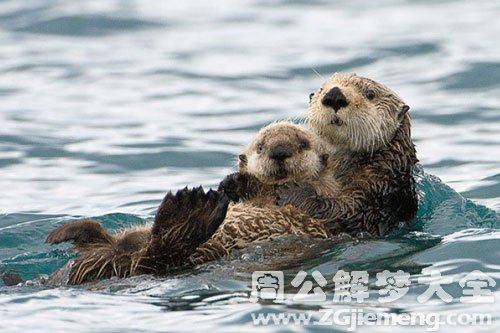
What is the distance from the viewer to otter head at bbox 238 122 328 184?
721cm

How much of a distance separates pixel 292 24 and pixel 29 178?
7.09 m

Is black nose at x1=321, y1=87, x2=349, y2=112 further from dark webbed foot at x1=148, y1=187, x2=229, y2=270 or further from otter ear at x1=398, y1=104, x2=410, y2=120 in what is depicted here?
dark webbed foot at x1=148, y1=187, x2=229, y2=270

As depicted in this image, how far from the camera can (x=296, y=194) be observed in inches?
281

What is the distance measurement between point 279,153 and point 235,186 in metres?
0.53

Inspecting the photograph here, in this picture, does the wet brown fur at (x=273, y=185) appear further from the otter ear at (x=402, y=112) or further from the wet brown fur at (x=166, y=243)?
the otter ear at (x=402, y=112)

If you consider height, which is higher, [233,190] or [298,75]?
[298,75]

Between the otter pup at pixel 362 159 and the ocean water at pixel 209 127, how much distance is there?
233 mm

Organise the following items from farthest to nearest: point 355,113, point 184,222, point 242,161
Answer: point 242,161
point 355,113
point 184,222

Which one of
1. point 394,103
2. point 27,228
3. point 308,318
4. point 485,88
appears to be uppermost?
point 485,88

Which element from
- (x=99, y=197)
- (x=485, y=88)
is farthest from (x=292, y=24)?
(x=99, y=197)

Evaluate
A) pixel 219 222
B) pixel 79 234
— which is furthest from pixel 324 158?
pixel 79 234

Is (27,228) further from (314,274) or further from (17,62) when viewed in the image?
(17,62)

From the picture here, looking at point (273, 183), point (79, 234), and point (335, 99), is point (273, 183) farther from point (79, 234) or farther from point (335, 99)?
point (79, 234)

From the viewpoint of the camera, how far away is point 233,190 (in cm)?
748
